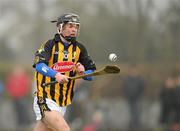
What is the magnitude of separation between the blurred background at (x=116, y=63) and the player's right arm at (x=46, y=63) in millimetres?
7397

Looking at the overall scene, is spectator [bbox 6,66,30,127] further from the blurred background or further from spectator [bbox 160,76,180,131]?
spectator [bbox 160,76,180,131]

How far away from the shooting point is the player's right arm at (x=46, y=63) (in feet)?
32.1

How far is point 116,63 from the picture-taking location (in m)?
22.0

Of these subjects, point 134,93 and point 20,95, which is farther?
point 20,95

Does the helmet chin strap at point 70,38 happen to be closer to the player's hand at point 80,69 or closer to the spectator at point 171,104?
the player's hand at point 80,69

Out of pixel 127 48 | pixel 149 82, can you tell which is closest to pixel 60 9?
pixel 127 48

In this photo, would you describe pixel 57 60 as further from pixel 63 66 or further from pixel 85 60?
pixel 85 60

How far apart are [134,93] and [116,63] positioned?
395cm

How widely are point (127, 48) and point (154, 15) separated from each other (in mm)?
1613

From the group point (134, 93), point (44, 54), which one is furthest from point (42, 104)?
point (134, 93)

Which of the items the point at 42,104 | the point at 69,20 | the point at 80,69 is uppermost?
the point at 69,20

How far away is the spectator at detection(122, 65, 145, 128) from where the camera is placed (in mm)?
18125

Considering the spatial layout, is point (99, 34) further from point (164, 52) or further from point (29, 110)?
point (29, 110)

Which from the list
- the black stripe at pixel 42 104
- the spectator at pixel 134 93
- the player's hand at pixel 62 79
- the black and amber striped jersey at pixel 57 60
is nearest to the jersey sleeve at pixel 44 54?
the black and amber striped jersey at pixel 57 60
